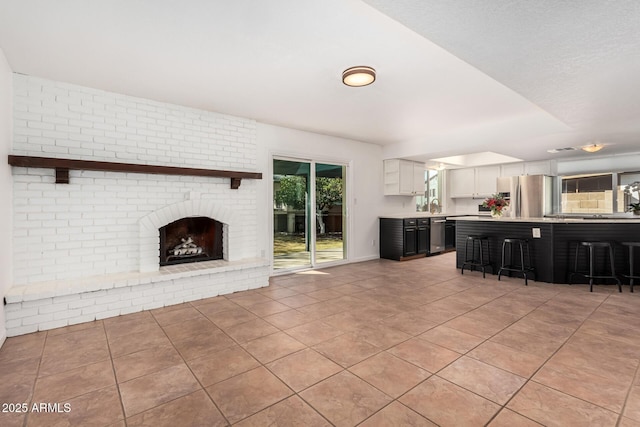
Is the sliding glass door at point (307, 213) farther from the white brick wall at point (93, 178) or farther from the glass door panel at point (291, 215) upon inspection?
the white brick wall at point (93, 178)

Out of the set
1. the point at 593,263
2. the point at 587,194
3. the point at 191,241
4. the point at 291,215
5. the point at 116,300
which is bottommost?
the point at 116,300

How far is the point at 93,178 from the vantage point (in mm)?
3477

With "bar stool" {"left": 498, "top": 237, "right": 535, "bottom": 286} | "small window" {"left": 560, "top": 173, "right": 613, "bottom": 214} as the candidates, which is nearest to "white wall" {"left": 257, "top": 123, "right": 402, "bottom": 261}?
"bar stool" {"left": 498, "top": 237, "right": 535, "bottom": 286}

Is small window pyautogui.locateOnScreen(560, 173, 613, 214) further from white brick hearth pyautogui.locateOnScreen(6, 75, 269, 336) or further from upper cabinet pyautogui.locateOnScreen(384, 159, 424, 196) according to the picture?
white brick hearth pyautogui.locateOnScreen(6, 75, 269, 336)

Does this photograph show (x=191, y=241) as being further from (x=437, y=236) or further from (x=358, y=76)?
(x=437, y=236)

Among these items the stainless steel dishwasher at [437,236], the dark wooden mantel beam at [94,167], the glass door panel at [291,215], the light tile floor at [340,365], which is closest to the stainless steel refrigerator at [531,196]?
the stainless steel dishwasher at [437,236]

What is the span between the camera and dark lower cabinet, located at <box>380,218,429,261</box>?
6430 mm

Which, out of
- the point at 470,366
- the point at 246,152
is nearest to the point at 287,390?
the point at 470,366

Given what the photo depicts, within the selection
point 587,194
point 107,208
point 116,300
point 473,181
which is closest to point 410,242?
point 473,181

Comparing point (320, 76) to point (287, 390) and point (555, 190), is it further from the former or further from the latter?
point (555, 190)

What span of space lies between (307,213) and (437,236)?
11.7 ft

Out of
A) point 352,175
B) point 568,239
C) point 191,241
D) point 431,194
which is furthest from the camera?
point 431,194

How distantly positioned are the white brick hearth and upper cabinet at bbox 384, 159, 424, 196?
3548 millimetres

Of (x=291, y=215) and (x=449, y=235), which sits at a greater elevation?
(x=291, y=215)
